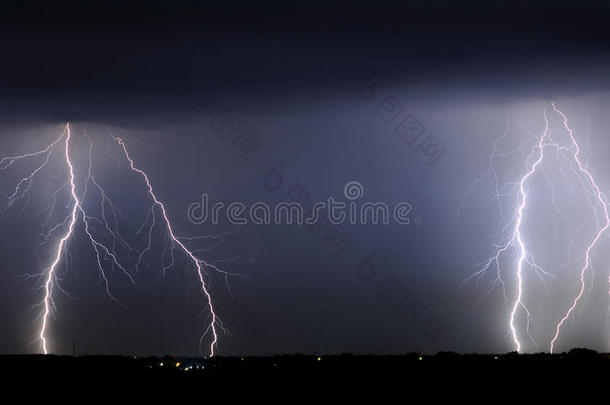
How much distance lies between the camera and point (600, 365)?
23.8 m

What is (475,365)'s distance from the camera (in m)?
24.0

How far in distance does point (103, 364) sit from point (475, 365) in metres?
8.66

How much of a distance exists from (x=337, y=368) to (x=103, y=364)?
18.3ft

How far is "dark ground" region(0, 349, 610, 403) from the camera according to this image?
753 inches

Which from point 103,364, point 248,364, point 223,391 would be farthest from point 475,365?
point 103,364

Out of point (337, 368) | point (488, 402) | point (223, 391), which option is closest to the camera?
point (488, 402)

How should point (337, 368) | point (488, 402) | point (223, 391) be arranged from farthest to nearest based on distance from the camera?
point (337, 368) < point (223, 391) < point (488, 402)

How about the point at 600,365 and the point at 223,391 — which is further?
the point at 600,365

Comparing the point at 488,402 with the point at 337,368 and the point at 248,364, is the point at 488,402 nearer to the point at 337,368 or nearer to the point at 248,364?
the point at 337,368

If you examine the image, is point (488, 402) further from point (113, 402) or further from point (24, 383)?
point (24, 383)

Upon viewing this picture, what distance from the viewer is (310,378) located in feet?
71.1

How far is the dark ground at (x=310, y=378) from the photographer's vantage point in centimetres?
1912

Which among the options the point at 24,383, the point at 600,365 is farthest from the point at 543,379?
the point at 24,383

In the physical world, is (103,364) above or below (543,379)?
above
